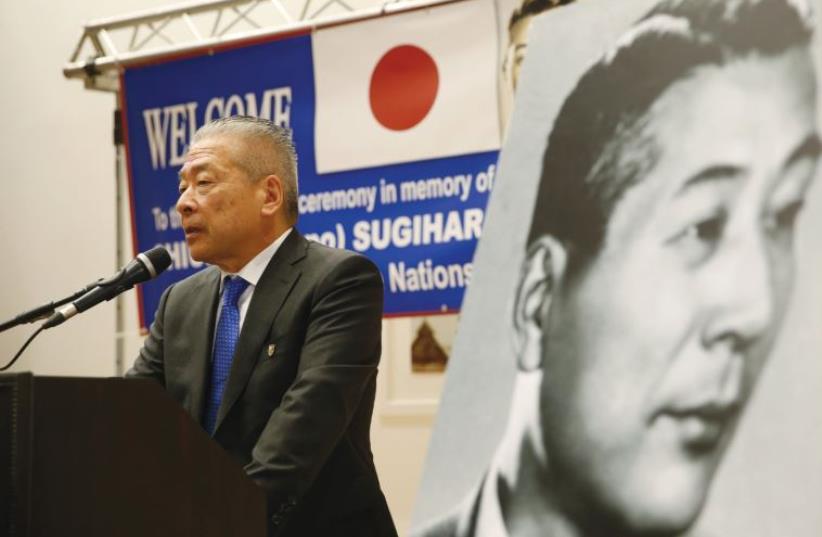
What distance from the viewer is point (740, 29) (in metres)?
1.66

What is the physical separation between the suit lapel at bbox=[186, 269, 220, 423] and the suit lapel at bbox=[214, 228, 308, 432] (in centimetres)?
9

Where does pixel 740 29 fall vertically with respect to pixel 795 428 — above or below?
above

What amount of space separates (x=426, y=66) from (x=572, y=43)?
7.96 feet

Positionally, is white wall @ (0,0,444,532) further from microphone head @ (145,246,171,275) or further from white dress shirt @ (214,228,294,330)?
microphone head @ (145,246,171,275)

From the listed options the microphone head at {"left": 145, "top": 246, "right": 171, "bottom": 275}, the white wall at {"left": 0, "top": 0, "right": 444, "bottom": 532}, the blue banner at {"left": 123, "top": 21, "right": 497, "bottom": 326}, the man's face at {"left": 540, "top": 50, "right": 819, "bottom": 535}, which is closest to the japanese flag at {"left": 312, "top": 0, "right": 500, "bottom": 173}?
the blue banner at {"left": 123, "top": 21, "right": 497, "bottom": 326}

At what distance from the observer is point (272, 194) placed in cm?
287

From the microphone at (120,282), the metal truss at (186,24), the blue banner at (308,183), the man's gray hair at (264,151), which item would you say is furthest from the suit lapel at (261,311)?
the metal truss at (186,24)

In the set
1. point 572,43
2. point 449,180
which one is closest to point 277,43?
point 449,180

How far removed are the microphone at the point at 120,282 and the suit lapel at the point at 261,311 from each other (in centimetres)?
28

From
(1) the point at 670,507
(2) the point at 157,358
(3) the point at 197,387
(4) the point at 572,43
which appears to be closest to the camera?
(1) the point at 670,507

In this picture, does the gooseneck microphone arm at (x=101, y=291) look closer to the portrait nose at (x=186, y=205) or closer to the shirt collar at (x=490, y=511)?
the portrait nose at (x=186, y=205)

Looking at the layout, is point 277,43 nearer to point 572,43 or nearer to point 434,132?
point 434,132

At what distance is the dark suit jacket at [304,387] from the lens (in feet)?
8.02

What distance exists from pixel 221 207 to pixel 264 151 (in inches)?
7.1
